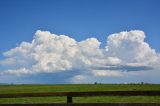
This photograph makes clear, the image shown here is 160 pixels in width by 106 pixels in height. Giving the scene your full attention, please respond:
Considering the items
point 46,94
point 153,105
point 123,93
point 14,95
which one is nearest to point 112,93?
point 123,93

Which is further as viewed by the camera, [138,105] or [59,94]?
[59,94]

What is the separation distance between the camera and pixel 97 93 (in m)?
14.0

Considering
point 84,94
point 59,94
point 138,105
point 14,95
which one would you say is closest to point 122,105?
point 138,105

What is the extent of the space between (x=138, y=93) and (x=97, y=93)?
64.1 inches

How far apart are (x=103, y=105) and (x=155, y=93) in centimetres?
206

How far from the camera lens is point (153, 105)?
13.3 m

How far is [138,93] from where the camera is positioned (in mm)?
13648

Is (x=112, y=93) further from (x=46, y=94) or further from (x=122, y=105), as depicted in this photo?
(x=46, y=94)

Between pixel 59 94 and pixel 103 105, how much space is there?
1.92m

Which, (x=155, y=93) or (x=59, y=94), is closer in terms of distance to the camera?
(x=155, y=93)

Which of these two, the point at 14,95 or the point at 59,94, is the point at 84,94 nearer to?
the point at 59,94

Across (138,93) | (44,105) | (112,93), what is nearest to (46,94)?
(44,105)

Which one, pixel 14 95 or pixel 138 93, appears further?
pixel 14 95

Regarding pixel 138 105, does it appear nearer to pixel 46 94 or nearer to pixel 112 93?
pixel 112 93
